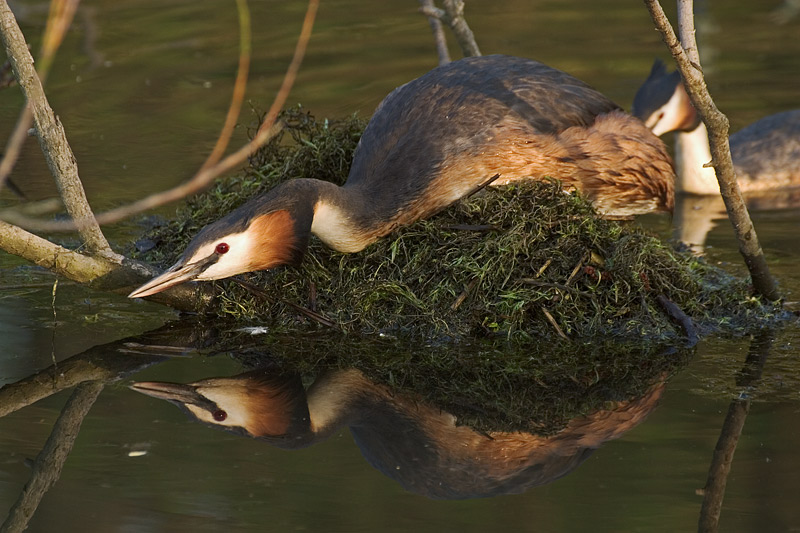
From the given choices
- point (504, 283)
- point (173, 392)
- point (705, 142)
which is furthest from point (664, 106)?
point (173, 392)

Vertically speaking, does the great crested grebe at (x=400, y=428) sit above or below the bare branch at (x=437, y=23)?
below

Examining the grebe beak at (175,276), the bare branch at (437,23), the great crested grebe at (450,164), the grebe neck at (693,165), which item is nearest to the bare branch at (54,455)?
the grebe beak at (175,276)

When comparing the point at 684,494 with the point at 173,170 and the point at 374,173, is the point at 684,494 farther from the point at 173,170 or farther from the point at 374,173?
the point at 173,170

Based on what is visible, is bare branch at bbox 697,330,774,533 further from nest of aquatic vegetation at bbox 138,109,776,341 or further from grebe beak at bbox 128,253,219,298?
grebe beak at bbox 128,253,219,298

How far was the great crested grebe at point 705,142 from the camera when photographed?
8.52 meters

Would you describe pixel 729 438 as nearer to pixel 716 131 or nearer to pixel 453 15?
pixel 716 131

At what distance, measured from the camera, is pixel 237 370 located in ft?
17.5

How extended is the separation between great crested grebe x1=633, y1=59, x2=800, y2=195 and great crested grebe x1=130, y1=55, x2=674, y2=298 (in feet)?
6.32

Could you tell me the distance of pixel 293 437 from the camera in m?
4.62

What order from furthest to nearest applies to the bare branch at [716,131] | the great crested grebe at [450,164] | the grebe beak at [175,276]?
the great crested grebe at [450,164] < the grebe beak at [175,276] < the bare branch at [716,131]

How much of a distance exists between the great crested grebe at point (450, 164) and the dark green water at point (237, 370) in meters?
0.58

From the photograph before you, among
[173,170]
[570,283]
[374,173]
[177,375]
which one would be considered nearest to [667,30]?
[570,283]

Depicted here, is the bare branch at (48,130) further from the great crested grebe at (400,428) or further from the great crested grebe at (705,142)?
the great crested grebe at (705,142)

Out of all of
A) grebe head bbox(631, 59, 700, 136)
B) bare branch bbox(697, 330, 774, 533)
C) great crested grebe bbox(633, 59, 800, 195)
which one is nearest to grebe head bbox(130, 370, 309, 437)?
bare branch bbox(697, 330, 774, 533)
